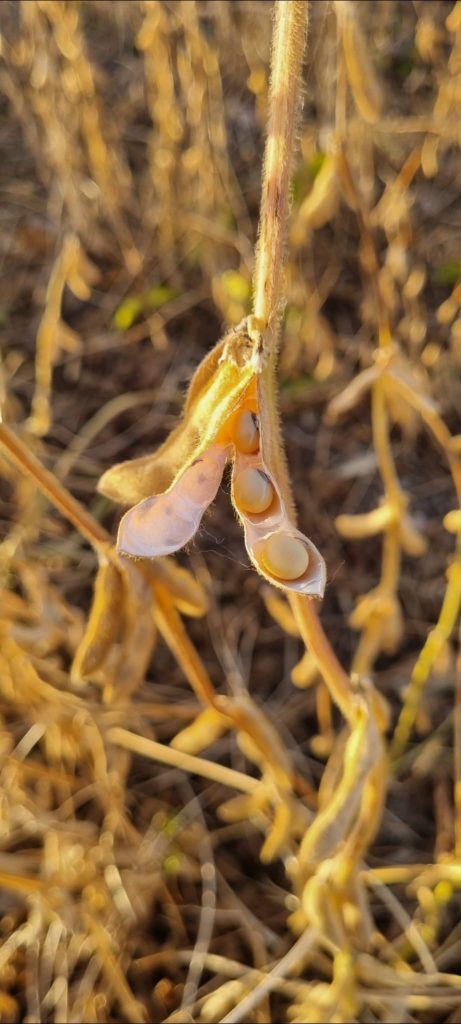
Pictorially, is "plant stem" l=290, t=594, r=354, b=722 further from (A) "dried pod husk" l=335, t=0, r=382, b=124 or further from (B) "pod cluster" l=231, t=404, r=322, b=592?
(A) "dried pod husk" l=335, t=0, r=382, b=124

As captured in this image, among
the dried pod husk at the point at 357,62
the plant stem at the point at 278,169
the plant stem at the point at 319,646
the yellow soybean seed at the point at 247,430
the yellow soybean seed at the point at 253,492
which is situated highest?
the dried pod husk at the point at 357,62

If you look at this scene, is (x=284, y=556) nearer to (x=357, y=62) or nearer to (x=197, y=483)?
(x=197, y=483)

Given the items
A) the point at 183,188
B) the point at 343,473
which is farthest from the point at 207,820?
the point at 183,188

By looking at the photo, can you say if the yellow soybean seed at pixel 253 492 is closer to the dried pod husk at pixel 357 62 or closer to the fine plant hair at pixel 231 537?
the fine plant hair at pixel 231 537

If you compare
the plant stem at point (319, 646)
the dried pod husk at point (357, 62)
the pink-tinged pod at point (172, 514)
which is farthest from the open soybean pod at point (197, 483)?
the dried pod husk at point (357, 62)

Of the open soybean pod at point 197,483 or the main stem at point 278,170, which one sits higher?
the main stem at point 278,170

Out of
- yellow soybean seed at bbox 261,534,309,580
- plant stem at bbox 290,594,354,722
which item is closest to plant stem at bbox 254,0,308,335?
yellow soybean seed at bbox 261,534,309,580

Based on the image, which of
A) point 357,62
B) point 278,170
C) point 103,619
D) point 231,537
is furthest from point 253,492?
point 231,537
